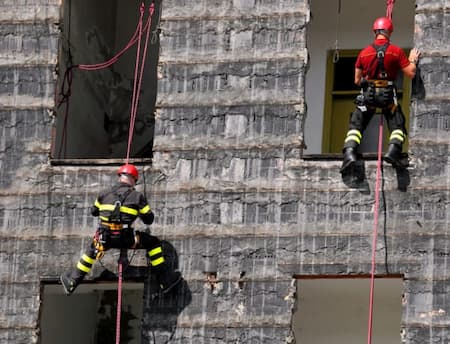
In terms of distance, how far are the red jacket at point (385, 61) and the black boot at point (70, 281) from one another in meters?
4.23

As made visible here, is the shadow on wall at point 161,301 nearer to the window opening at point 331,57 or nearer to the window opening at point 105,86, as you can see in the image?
the window opening at point 105,86

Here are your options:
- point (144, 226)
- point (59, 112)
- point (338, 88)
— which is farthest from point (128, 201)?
point (338, 88)

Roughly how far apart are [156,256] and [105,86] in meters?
4.61

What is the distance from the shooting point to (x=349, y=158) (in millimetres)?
25188

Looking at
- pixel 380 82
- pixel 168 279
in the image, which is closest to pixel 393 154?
pixel 380 82

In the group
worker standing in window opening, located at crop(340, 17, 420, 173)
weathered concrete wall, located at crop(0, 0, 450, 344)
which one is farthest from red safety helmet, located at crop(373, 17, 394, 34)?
weathered concrete wall, located at crop(0, 0, 450, 344)

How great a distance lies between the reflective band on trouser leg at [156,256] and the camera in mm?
25297

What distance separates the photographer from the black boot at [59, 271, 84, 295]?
25391mm

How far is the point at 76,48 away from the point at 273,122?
3449 mm

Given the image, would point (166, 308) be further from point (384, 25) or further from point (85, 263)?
point (384, 25)

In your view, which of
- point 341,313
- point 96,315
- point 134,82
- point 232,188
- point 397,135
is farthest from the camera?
point 134,82

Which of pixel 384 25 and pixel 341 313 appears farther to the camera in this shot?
pixel 341 313

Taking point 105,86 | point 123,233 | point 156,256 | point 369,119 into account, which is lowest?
point 156,256

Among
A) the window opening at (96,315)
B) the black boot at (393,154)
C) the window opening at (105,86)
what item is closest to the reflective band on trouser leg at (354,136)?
the black boot at (393,154)
